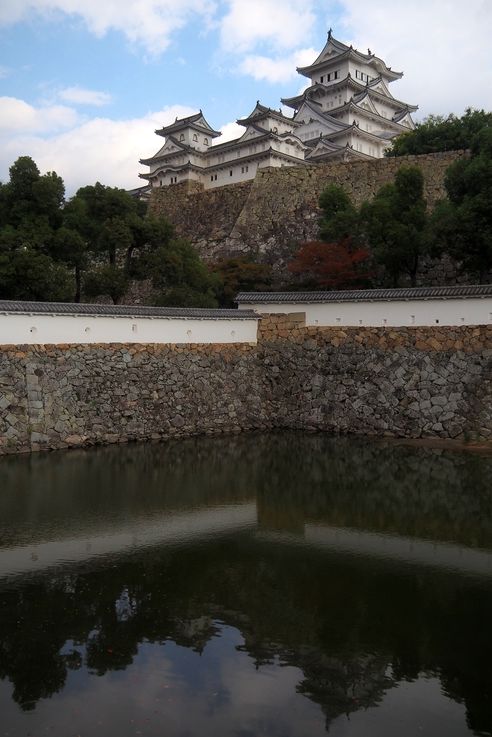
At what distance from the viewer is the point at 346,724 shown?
13.0 ft

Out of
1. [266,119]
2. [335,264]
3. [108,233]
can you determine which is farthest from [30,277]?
[266,119]

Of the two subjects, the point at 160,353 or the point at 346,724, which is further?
the point at 160,353

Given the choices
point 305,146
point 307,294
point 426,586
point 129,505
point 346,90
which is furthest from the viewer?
point 346,90

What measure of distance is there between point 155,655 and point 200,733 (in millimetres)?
970

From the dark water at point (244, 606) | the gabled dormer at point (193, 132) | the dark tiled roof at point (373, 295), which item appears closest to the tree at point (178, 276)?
the dark tiled roof at point (373, 295)

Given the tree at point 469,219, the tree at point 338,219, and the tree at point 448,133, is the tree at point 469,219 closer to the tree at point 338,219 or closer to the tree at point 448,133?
the tree at point 338,219

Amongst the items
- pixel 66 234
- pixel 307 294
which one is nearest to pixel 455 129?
pixel 307 294

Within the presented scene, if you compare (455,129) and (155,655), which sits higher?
(455,129)

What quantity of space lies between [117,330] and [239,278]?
805 cm

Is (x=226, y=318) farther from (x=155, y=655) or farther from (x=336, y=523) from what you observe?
(x=155, y=655)

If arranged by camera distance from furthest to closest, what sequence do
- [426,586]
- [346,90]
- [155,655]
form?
[346,90], [426,586], [155,655]

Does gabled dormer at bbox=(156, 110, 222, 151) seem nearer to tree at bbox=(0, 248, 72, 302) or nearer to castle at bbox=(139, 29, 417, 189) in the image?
castle at bbox=(139, 29, 417, 189)

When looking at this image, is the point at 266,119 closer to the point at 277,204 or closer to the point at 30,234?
the point at 277,204

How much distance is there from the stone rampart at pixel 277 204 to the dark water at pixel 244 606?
47.3 ft
